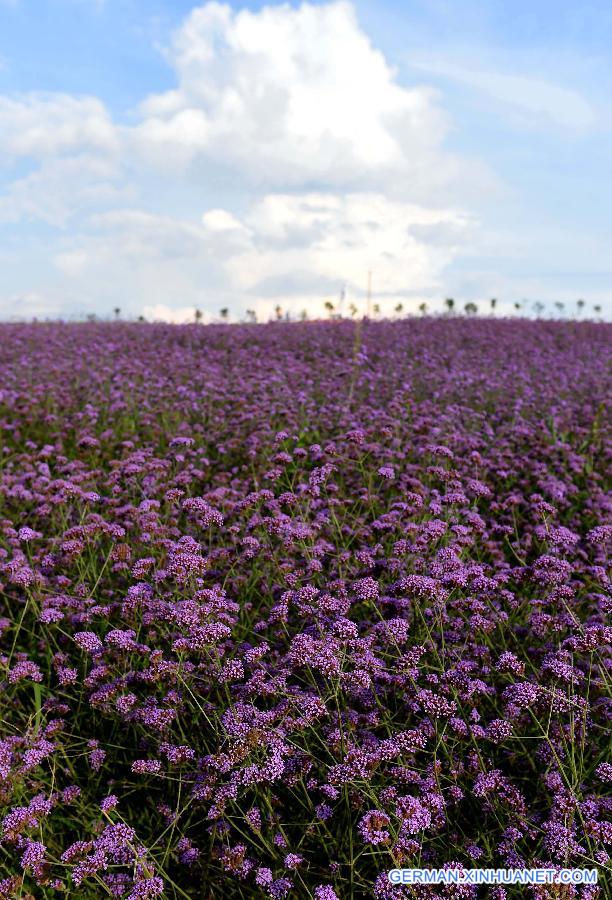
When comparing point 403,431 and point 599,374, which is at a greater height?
point 599,374

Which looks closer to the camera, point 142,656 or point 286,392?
point 142,656

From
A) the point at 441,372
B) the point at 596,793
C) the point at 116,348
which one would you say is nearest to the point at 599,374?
the point at 441,372

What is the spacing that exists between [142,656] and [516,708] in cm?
192

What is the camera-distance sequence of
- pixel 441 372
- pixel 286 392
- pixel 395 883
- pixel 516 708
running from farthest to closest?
pixel 441 372 → pixel 286 392 → pixel 516 708 → pixel 395 883

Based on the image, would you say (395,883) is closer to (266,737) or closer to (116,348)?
(266,737)

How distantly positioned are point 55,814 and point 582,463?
207 inches

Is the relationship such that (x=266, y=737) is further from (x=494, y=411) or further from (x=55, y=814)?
(x=494, y=411)

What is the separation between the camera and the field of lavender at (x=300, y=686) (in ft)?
8.52

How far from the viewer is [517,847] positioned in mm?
2553

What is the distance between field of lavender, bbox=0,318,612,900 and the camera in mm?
2598

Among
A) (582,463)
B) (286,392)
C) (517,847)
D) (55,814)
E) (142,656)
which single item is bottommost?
(55,814)

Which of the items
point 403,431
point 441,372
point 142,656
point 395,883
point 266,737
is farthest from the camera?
point 441,372

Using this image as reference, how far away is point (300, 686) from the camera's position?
3457 millimetres

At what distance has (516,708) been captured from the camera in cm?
272
